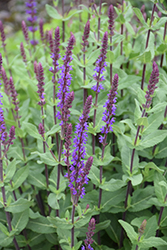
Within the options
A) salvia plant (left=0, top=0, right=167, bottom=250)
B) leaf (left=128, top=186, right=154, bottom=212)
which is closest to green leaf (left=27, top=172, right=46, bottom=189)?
salvia plant (left=0, top=0, right=167, bottom=250)

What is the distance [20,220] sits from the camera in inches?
128

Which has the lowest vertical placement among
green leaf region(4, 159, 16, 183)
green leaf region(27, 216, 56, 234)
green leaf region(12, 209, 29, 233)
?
green leaf region(27, 216, 56, 234)

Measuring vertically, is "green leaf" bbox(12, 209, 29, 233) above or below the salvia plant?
below

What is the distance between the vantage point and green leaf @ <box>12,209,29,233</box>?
3212 millimetres

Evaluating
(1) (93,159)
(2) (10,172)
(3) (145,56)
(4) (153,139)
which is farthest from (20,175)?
(3) (145,56)

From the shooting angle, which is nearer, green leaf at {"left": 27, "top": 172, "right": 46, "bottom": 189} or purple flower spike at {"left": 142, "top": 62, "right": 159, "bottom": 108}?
purple flower spike at {"left": 142, "top": 62, "right": 159, "bottom": 108}

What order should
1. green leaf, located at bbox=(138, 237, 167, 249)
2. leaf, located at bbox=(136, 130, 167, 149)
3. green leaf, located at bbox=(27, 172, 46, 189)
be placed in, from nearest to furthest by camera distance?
green leaf, located at bbox=(138, 237, 167, 249) → leaf, located at bbox=(136, 130, 167, 149) → green leaf, located at bbox=(27, 172, 46, 189)

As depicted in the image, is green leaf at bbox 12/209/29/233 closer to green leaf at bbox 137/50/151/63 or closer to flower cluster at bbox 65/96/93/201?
flower cluster at bbox 65/96/93/201

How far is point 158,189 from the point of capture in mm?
3074

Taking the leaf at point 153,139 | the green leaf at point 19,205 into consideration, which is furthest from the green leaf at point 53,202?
the leaf at point 153,139

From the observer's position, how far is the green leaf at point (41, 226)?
10.7 ft

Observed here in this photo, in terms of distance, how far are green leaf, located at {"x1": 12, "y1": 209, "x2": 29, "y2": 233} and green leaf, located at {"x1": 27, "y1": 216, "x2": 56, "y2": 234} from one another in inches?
7.0

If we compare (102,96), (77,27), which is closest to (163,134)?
(102,96)

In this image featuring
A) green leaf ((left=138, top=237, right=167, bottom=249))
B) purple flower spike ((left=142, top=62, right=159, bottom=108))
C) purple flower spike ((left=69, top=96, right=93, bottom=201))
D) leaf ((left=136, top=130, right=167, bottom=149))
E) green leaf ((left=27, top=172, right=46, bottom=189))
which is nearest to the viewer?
purple flower spike ((left=69, top=96, right=93, bottom=201))
